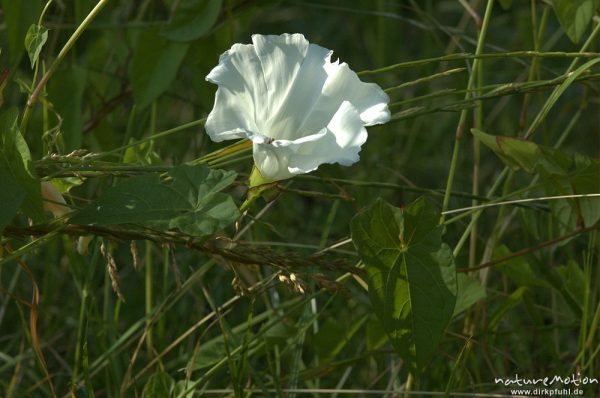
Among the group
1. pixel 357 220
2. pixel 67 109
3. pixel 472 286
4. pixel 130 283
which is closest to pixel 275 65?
pixel 357 220

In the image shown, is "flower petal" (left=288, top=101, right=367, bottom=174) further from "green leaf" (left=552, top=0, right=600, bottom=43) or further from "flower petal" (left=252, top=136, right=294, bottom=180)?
"green leaf" (left=552, top=0, right=600, bottom=43)

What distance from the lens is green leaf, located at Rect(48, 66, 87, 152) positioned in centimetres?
136

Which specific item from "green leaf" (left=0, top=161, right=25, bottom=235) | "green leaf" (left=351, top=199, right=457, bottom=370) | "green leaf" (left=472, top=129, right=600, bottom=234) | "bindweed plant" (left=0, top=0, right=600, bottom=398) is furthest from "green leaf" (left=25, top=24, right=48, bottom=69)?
"green leaf" (left=472, top=129, right=600, bottom=234)

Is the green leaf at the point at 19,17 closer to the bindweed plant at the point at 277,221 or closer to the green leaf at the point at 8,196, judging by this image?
the bindweed plant at the point at 277,221

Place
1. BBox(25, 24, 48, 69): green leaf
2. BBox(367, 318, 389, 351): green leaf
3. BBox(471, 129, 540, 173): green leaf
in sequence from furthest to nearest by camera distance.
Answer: BBox(367, 318, 389, 351): green leaf < BBox(471, 129, 540, 173): green leaf < BBox(25, 24, 48, 69): green leaf

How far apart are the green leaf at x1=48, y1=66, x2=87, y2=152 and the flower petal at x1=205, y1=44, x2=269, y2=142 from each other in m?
0.52

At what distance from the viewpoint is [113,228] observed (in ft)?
3.19

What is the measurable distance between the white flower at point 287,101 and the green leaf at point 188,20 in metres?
0.44

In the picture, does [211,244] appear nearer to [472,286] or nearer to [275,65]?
[275,65]

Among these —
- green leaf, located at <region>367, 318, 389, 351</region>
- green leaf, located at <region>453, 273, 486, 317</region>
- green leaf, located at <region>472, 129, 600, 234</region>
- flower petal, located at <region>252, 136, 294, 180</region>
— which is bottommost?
green leaf, located at <region>367, 318, 389, 351</region>

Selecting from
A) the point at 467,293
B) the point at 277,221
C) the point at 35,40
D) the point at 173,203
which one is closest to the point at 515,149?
the point at 467,293

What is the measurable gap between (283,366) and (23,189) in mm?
650

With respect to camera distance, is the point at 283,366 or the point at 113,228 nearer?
the point at 113,228

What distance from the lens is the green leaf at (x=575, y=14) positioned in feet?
3.65
